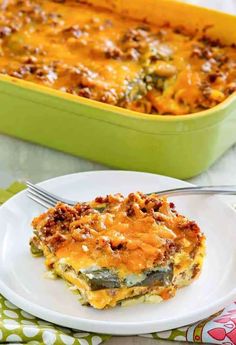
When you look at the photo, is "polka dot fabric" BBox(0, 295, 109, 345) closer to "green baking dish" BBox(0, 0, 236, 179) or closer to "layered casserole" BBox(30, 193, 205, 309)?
"layered casserole" BBox(30, 193, 205, 309)

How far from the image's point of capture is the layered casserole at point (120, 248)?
2516 millimetres

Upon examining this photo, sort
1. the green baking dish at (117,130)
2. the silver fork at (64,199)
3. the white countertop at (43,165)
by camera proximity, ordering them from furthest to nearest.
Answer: the white countertop at (43,165), the green baking dish at (117,130), the silver fork at (64,199)

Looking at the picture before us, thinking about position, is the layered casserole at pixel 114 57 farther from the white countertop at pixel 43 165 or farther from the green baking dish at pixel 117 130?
the white countertop at pixel 43 165

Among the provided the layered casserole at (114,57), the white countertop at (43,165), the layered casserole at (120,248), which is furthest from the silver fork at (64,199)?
the layered casserole at (114,57)

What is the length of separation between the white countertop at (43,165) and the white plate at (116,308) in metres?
0.33

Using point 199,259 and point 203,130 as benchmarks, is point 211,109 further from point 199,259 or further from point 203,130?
point 199,259

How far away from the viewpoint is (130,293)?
8.32ft

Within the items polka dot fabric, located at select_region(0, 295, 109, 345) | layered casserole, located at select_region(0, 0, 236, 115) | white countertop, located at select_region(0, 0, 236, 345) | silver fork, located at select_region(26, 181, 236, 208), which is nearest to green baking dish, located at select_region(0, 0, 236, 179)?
white countertop, located at select_region(0, 0, 236, 345)

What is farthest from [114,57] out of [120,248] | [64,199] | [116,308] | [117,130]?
[116,308]

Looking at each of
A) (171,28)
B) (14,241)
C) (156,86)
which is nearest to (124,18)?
(171,28)

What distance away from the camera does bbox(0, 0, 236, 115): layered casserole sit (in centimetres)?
348

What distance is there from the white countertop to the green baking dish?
42 mm

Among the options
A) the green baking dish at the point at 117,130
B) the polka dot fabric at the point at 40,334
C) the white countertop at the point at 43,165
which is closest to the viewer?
the polka dot fabric at the point at 40,334

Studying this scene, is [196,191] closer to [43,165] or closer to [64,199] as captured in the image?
[64,199]
